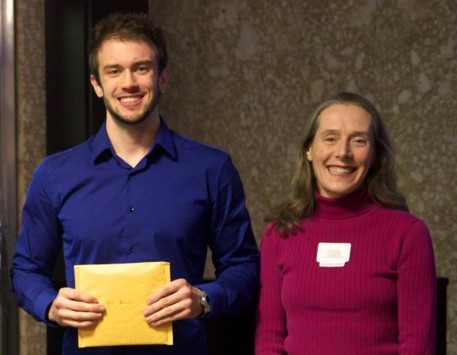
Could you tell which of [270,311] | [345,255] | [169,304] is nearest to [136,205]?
[169,304]

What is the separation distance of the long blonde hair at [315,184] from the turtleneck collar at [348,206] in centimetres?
A: 2

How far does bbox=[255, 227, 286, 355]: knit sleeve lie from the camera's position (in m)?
2.35

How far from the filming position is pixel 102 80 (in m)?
2.35

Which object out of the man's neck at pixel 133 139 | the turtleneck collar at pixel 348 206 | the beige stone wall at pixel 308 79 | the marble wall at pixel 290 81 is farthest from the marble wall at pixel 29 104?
the turtleneck collar at pixel 348 206

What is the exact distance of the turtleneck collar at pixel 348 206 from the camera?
7.76 ft

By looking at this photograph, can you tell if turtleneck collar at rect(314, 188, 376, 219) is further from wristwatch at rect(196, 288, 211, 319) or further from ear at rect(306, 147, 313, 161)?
wristwatch at rect(196, 288, 211, 319)

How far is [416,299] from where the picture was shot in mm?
2191

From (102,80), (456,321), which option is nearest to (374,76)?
(456,321)

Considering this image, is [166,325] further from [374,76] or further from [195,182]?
[374,76]

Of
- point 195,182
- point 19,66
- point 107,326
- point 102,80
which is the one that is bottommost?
point 107,326

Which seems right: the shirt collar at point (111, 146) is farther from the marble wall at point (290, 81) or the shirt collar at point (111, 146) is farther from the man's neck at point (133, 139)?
the marble wall at point (290, 81)

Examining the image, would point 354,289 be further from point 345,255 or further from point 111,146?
point 111,146

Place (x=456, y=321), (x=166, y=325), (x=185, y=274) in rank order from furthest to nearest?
(x=456, y=321), (x=185, y=274), (x=166, y=325)

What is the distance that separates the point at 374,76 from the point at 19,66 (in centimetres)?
146
